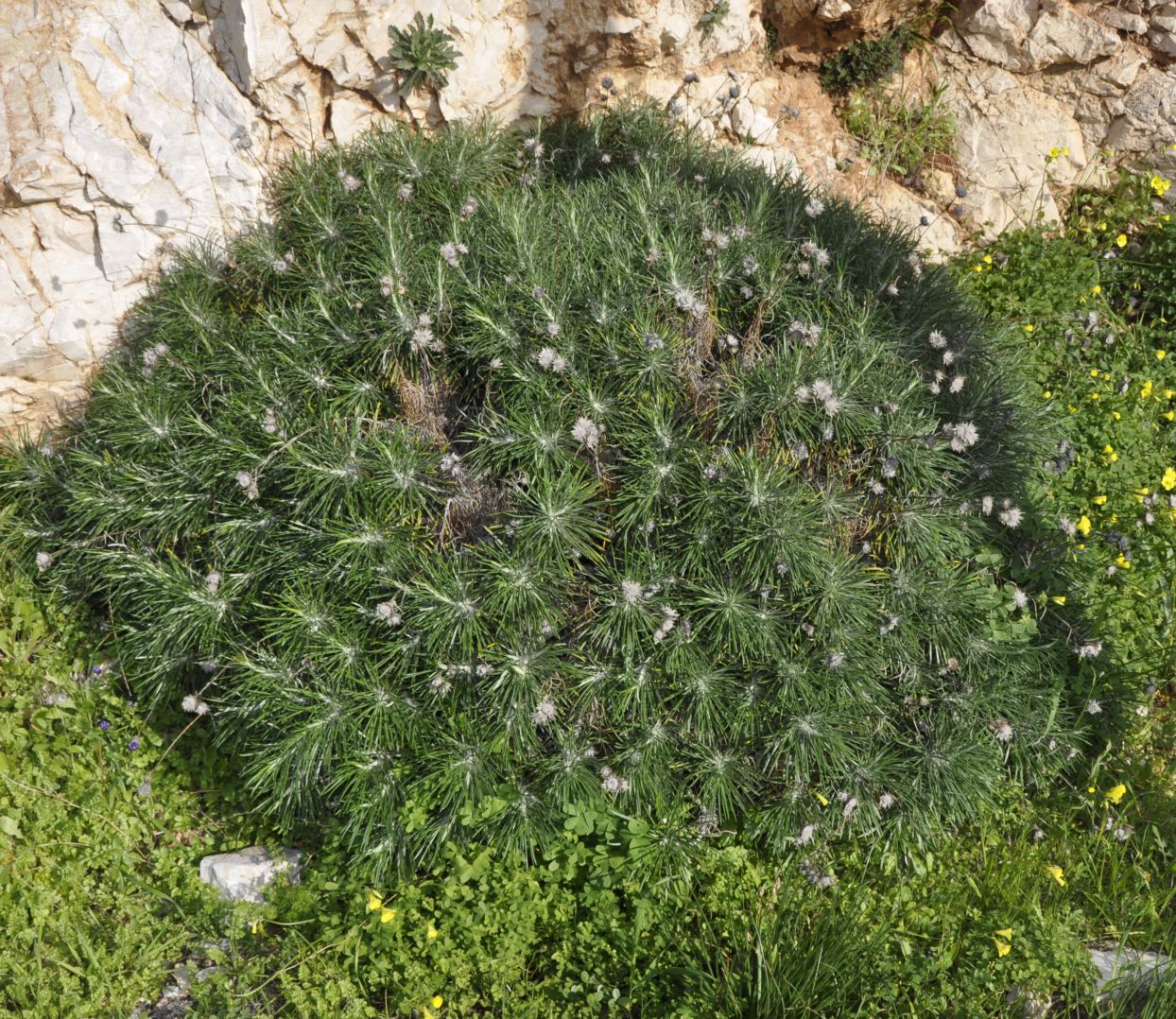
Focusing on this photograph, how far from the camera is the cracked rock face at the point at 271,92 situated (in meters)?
4.25

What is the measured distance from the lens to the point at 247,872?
11.4 ft

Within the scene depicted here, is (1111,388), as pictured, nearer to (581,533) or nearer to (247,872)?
(581,533)

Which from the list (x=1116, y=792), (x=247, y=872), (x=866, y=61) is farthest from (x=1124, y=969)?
(x=866, y=61)

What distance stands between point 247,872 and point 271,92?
138 inches

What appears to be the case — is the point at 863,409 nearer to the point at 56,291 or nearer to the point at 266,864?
the point at 266,864

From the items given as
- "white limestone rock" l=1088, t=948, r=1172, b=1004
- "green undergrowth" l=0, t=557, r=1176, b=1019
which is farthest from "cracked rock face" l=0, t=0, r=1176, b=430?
"white limestone rock" l=1088, t=948, r=1172, b=1004

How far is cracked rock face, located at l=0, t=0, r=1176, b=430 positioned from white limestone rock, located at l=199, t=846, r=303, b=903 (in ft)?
7.88

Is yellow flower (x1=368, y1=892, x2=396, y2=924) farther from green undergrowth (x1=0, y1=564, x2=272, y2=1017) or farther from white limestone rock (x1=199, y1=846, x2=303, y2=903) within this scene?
green undergrowth (x1=0, y1=564, x2=272, y2=1017)

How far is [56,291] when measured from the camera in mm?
4363

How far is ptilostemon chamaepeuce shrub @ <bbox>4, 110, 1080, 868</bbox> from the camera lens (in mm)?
3266

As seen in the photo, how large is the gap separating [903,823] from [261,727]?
2.39 m

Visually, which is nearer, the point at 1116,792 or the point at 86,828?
the point at 1116,792

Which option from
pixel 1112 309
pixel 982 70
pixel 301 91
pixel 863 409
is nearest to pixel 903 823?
pixel 863 409

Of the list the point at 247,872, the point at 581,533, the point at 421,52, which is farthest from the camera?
the point at 421,52
